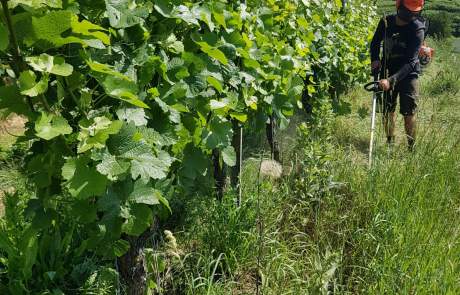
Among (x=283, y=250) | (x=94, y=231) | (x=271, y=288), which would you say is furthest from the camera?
(x=283, y=250)

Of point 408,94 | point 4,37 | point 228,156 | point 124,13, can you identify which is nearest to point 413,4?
point 408,94

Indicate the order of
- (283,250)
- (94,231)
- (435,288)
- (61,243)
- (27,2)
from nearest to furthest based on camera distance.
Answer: (27,2) < (94,231) < (435,288) < (61,243) < (283,250)

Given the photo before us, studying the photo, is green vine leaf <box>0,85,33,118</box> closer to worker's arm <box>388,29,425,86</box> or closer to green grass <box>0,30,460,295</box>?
green grass <box>0,30,460,295</box>

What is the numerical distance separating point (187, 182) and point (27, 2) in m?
1.18

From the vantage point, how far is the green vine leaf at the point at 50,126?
1247 millimetres

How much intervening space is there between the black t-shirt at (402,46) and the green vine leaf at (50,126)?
12.3 feet

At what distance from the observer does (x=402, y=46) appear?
4.76m

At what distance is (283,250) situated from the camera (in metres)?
2.69

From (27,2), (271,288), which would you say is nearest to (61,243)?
(271,288)

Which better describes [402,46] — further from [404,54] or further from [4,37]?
[4,37]

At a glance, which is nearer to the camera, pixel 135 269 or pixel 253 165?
pixel 135 269

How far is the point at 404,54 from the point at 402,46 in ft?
0.27

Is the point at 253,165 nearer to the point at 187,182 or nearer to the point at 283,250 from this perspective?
the point at 283,250

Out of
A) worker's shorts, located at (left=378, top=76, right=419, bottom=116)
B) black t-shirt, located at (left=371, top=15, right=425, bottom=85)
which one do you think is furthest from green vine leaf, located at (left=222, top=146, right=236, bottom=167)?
worker's shorts, located at (left=378, top=76, right=419, bottom=116)
